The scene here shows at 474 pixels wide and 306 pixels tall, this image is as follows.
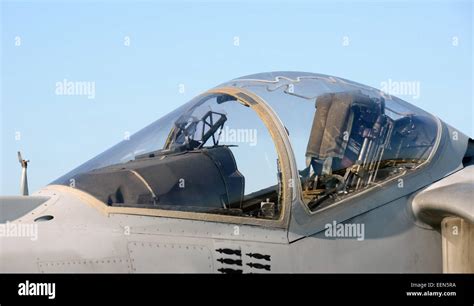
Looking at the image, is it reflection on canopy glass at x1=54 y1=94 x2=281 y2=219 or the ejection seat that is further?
the ejection seat

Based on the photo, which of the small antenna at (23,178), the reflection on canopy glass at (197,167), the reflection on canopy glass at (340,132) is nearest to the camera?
the reflection on canopy glass at (197,167)

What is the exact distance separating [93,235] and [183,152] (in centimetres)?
128

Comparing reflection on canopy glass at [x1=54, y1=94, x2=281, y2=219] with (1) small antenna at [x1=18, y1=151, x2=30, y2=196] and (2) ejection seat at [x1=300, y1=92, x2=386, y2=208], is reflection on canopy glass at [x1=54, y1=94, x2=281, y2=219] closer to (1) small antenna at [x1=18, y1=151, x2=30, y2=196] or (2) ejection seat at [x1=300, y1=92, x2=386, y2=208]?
(2) ejection seat at [x1=300, y1=92, x2=386, y2=208]

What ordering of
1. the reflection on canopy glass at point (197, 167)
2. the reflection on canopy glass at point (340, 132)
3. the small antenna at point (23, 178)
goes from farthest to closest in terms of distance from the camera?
the small antenna at point (23, 178), the reflection on canopy glass at point (340, 132), the reflection on canopy glass at point (197, 167)

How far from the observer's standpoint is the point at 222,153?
21.7ft

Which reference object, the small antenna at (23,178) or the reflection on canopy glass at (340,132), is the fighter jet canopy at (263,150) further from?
the small antenna at (23,178)

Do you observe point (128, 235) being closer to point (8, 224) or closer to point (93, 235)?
point (93, 235)

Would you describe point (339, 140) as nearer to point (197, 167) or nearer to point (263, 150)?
point (263, 150)

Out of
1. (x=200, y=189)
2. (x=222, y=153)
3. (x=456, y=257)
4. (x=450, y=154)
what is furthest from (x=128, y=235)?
(x=450, y=154)

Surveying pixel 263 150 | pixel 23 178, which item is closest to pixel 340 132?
pixel 263 150

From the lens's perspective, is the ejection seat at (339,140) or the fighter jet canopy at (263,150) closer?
the fighter jet canopy at (263,150)

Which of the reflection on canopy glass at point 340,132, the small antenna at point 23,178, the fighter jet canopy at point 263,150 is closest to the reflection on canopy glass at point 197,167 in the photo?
the fighter jet canopy at point 263,150

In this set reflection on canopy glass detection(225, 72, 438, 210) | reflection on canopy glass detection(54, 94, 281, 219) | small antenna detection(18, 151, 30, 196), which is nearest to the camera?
reflection on canopy glass detection(54, 94, 281, 219)

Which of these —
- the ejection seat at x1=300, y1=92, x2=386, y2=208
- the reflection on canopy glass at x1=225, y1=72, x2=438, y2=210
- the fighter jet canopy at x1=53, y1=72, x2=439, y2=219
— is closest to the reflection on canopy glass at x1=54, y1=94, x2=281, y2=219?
the fighter jet canopy at x1=53, y1=72, x2=439, y2=219
